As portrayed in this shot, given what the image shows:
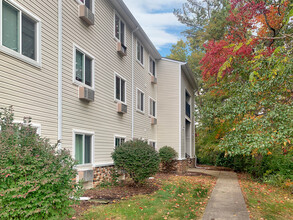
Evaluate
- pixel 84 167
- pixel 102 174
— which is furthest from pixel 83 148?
pixel 102 174

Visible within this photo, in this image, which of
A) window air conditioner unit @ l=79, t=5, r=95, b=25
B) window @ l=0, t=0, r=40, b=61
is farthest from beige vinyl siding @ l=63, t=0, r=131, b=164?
window @ l=0, t=0, r=40, b=61

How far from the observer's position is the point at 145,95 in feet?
52.2

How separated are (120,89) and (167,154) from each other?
6.24 metres

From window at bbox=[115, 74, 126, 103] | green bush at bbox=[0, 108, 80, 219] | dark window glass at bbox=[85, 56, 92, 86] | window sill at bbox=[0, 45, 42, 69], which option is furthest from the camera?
window at bbox=[115, 74, 126, 103]

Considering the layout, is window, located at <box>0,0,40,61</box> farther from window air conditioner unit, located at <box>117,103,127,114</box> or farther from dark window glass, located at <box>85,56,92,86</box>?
window air conditioner unit, located at <box>117,103,127,114</box>

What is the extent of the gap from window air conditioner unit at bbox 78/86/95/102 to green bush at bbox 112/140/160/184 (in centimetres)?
211

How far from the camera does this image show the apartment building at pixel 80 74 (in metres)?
5.99

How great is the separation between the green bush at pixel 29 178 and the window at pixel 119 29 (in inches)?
348

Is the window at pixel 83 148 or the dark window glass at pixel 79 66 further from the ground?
the dark window glass at pixel 79 66

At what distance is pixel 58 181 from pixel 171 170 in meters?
13.7

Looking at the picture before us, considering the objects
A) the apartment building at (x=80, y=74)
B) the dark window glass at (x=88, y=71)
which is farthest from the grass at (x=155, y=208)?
the dark window glass at (x=88, y=71)

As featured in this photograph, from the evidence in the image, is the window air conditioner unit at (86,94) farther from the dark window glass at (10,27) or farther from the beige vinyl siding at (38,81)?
the dark window glass at (10,27)

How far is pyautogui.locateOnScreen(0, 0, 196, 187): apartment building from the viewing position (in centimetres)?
599

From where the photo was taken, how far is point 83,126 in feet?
28.6
